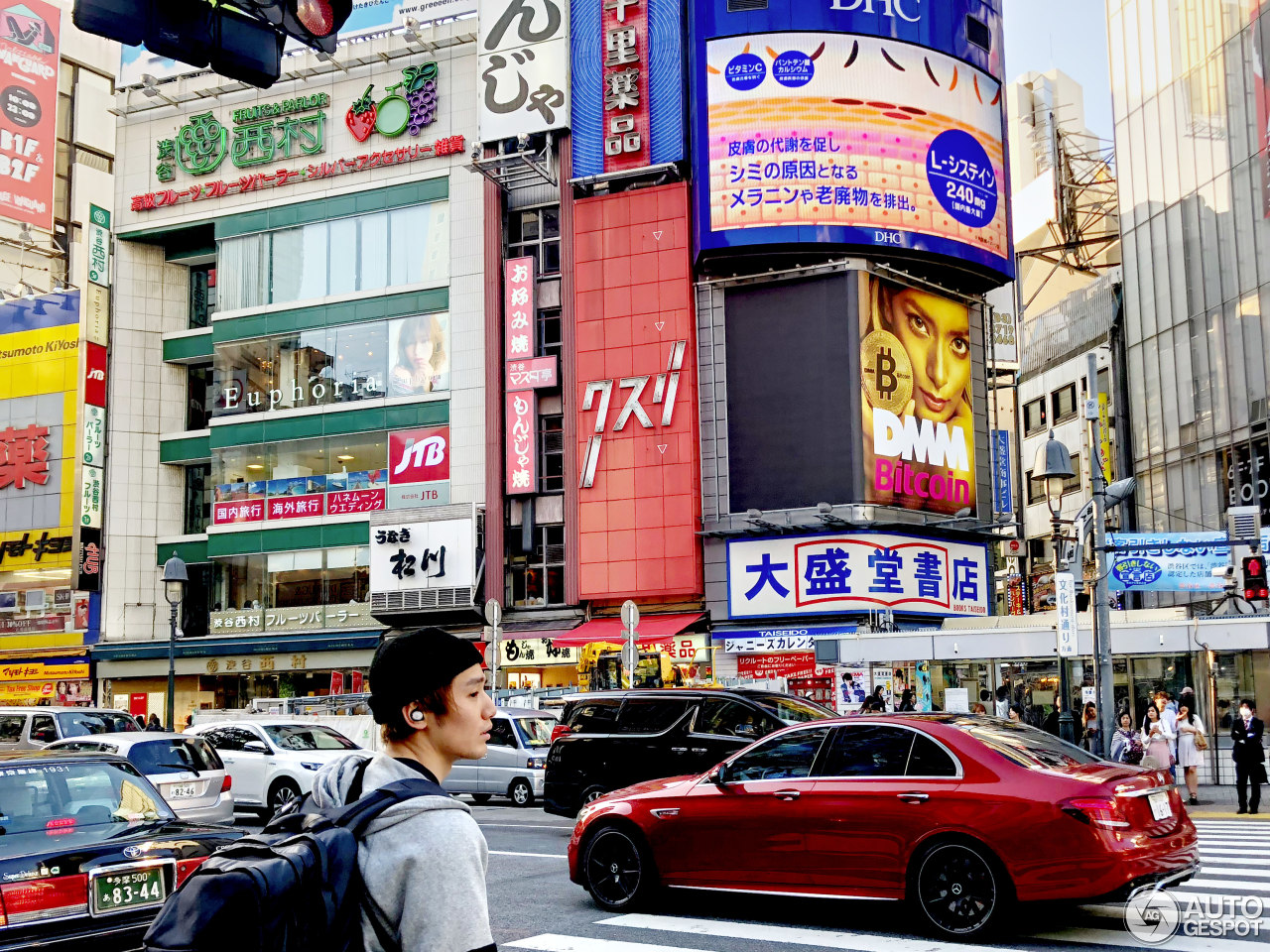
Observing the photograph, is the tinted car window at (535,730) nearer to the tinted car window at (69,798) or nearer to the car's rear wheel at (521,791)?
the car's rear wheel at (521,791)

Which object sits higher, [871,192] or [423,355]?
[871,192]

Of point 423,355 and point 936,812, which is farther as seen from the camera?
point 423,355

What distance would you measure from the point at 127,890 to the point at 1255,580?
1957 cm

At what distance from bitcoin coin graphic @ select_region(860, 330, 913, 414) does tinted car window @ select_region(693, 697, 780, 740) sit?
26.7 metres

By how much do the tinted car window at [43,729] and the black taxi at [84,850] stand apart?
9520mm

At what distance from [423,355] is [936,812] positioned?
39.2 m

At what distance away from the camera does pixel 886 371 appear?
4291cm

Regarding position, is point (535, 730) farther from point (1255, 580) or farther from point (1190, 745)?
point (1255, 580)

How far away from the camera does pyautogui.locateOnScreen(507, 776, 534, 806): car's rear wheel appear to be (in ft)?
80.3

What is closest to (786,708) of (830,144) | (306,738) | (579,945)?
(579,945)

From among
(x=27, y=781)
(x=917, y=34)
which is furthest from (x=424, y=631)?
(x=917, y=34)

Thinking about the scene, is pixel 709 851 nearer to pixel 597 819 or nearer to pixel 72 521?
pixel 597 819

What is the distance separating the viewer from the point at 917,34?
144 feet

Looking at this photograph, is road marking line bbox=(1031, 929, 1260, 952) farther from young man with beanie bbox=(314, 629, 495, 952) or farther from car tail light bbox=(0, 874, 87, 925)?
young man with beanie bbox=(314, 629, 495, 952)
